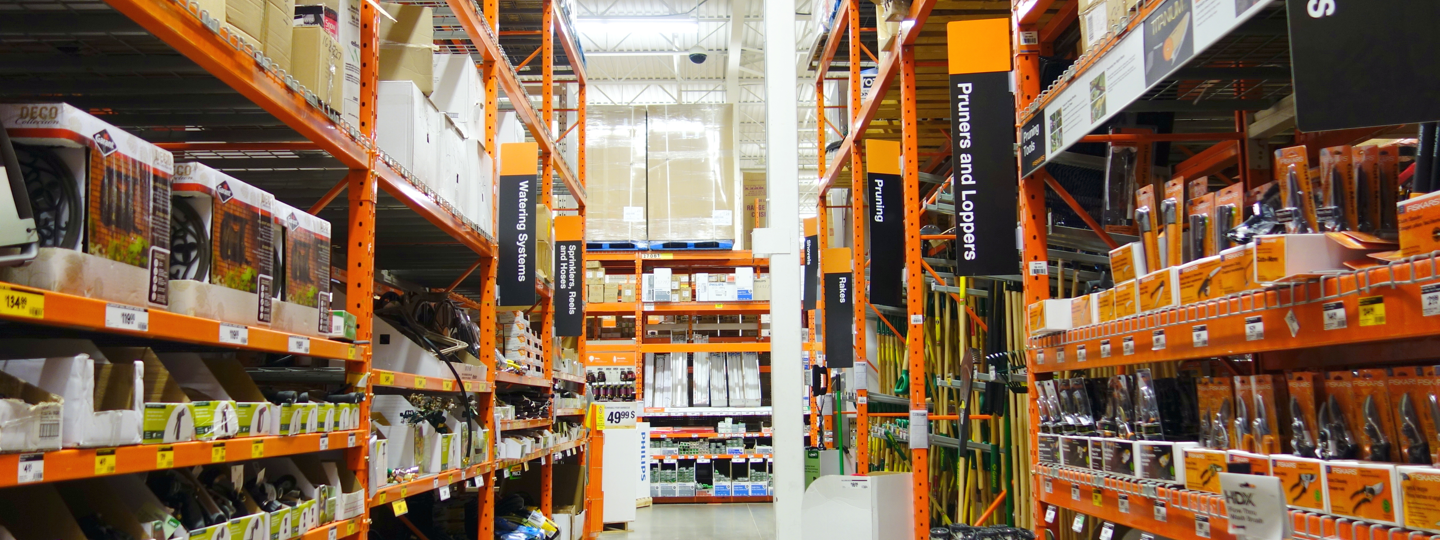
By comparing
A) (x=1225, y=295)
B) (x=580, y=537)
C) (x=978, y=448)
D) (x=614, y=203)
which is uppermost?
(x=614, y=203)

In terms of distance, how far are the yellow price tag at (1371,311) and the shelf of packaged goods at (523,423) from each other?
170 inches

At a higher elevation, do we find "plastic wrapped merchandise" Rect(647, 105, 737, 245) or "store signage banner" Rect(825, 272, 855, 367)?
"plastic wrapped merchandise" Rect(647, 105, 737, 245)

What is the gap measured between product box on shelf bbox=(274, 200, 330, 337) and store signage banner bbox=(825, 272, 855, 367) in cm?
500

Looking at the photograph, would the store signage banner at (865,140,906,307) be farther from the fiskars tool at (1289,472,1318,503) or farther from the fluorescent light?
the fluorescent light

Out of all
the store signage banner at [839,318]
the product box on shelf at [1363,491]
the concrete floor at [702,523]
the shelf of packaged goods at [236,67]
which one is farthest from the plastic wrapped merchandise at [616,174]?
the product box on shelf at [1363,491]

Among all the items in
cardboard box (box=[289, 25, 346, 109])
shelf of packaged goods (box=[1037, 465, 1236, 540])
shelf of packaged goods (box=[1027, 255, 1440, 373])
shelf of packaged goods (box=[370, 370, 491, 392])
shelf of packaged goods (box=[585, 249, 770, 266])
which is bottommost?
shelf of packaged goods (box=[1037, 465, 1236, 540])

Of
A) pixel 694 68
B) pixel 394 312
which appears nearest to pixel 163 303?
pixel 394 312

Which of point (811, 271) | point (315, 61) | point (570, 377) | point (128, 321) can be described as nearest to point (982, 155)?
point (315, 61)

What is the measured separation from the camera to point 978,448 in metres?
5.96

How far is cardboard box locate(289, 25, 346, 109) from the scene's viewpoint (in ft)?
9.09

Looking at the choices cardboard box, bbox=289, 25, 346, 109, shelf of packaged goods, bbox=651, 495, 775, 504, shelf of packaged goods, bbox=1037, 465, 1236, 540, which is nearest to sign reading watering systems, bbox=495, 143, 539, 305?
cardboard box, bbox=289, 25, 346, 109

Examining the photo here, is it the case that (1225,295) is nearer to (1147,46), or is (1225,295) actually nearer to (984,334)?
(1147,46)

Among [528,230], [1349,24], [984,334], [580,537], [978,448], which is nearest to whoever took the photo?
[1349,24]

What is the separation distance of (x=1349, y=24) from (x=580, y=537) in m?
7.03
